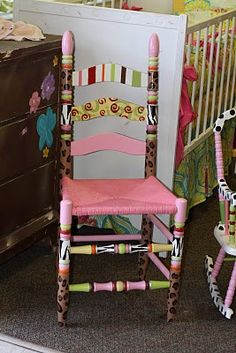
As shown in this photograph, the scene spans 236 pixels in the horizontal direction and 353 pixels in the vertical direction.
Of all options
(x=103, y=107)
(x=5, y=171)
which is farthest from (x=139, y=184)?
(x=5, y=171)

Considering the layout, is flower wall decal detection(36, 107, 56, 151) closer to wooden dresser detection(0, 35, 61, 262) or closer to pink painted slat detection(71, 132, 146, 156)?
wooden dresser detection(0, 35, 61, 262)

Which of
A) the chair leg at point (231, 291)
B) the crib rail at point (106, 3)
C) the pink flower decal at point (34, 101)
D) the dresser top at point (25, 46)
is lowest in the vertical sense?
the chair leg at point (231, 291)

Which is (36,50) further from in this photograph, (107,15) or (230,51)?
(230,51)

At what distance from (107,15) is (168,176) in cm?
70

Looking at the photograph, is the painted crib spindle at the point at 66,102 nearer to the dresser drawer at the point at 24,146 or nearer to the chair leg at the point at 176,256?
the dresser drawer at the point at 24,146

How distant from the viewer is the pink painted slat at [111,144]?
247 cm

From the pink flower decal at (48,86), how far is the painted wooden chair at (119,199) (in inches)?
3.6

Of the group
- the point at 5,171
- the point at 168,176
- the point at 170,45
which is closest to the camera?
the point at 5,171

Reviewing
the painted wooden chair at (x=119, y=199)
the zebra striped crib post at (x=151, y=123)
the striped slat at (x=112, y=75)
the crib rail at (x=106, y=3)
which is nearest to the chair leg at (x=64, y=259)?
the painted wooden chair at (x=119, y=199)

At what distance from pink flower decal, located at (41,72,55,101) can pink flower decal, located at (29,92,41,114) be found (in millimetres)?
32

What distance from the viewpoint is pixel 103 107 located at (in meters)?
2.50

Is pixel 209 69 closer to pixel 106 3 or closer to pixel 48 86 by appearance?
pixel 48 86

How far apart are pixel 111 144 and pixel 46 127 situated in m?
0.26

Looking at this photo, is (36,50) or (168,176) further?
(168,176)
